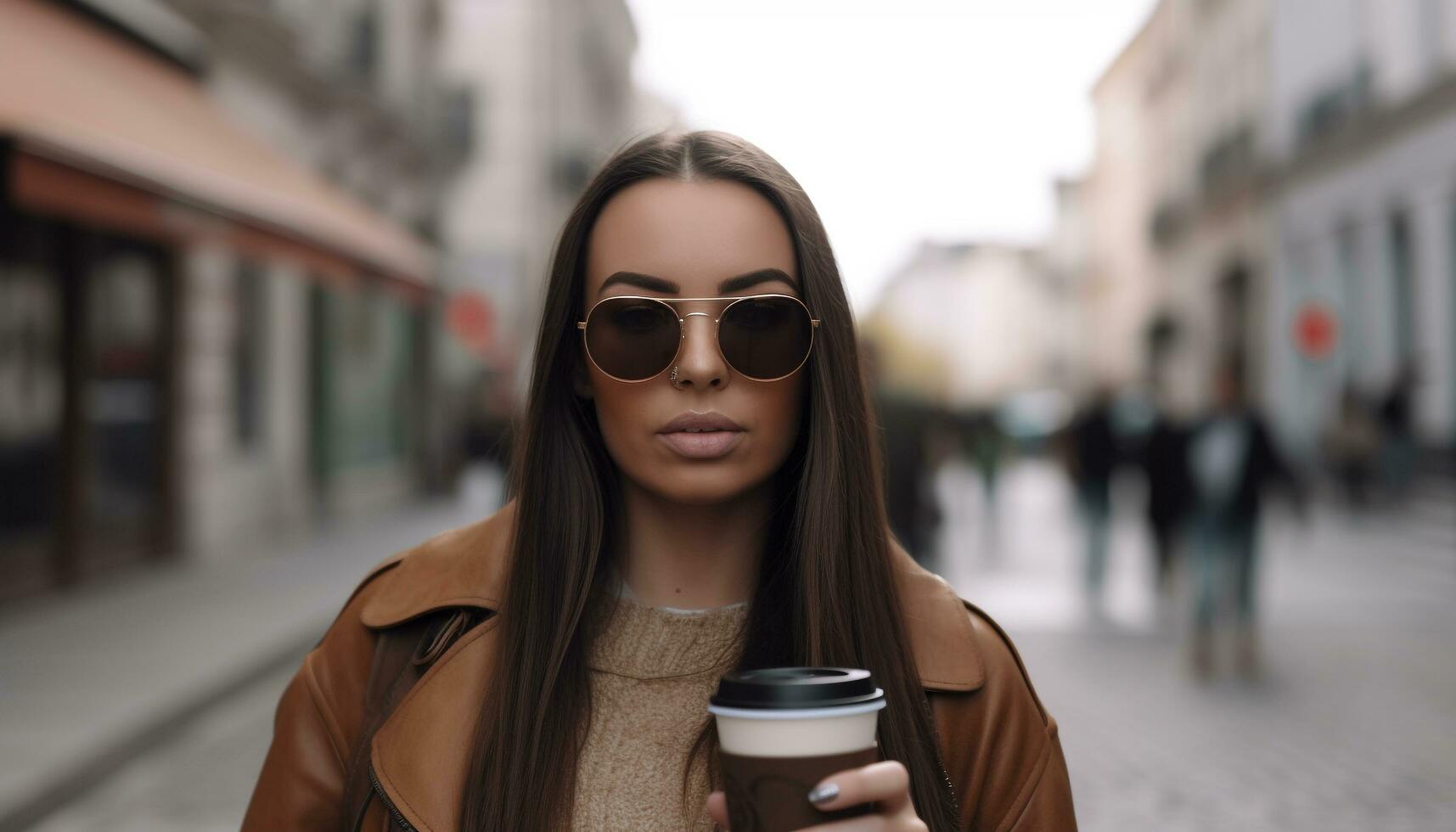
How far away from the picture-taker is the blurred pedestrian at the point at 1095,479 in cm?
1078

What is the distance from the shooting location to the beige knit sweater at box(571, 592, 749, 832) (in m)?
1.63

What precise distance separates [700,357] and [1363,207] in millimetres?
22661

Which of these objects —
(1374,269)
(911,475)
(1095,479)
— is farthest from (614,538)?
(1374,269)

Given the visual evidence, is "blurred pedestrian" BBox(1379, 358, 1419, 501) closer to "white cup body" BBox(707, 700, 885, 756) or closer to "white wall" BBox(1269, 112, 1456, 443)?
"white wall" BBox(1269, 112, 1456, 443)

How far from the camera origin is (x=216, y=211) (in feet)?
28.4

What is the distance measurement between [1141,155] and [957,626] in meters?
42.2

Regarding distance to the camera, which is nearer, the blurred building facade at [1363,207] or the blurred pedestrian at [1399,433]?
the blurred pedestrian at [1399,433]

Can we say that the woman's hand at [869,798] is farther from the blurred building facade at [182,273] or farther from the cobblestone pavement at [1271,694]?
the blurred building facade at [182,273]

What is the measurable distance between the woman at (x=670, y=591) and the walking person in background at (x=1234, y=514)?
23.0ft

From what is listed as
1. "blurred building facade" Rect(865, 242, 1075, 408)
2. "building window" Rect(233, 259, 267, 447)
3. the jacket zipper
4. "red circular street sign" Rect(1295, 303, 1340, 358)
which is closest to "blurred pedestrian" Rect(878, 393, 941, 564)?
the jacket zipper

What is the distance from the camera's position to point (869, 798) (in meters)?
1.24

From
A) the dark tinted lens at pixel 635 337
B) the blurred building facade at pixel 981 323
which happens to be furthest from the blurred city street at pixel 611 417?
the blurred building facade at pixel 981 323

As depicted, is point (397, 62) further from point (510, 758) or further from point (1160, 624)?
point (510, 758)

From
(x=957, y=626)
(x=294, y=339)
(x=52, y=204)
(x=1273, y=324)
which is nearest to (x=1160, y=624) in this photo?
(x=52, y=204)
